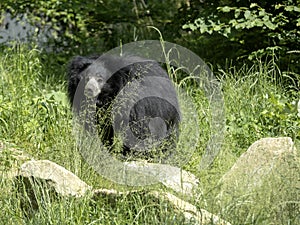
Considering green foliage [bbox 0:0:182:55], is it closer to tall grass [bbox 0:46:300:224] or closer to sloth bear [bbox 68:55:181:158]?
tall grass [bbox 0:46:300:224]

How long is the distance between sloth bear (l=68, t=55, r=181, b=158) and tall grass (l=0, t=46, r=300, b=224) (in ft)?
0.99

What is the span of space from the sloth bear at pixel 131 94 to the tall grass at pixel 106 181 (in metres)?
0.30

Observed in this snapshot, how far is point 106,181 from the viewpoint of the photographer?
170 inches

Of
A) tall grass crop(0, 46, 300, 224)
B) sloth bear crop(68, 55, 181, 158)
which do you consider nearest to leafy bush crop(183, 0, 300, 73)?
tall grass crop(0, 46, 300, 224)

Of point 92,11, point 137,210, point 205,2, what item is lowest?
point 92,11

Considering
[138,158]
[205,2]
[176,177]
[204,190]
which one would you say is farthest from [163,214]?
[205,2]

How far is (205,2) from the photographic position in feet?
25.0

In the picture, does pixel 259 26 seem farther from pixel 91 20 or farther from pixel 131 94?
pixel 91 20

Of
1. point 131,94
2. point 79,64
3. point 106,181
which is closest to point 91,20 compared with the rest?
point 79,64

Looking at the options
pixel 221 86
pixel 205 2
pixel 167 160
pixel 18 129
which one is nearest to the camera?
pixel 167 160

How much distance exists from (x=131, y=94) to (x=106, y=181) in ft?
4.04

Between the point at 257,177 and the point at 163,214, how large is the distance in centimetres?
88

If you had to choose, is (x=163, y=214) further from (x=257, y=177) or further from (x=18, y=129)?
(x=18, y=129)

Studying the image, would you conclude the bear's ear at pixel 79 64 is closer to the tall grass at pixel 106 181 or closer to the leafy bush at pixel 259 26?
the tall grass at pixel 106 181
